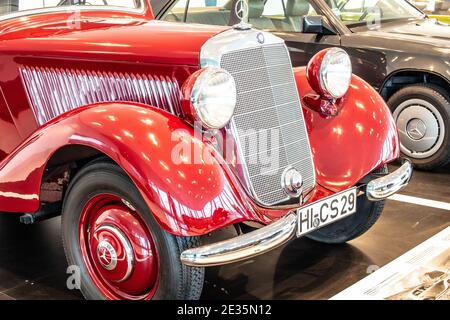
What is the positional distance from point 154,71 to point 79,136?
0.46 metres

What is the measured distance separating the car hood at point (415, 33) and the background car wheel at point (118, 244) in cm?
317

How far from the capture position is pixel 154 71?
2740 millimetres

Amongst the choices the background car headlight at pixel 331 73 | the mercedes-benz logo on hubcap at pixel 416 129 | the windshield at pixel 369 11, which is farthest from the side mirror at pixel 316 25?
the background car headlight at pixel 331 73

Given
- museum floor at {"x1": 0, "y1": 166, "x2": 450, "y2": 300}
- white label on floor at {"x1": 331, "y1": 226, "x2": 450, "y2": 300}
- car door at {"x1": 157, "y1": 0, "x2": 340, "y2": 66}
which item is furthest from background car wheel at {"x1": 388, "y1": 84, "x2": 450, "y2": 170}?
white label on floor at {"x1": 331, "y1": 226, "x2": 450, "y2": 300}

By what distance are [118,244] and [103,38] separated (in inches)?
39.4

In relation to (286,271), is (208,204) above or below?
above

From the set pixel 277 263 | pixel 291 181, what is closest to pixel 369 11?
pixel 277 263

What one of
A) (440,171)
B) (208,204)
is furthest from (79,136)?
(440,171)

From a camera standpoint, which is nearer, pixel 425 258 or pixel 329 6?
pixel 425 258

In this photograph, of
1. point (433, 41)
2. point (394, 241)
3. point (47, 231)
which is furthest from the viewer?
point (433, 41)

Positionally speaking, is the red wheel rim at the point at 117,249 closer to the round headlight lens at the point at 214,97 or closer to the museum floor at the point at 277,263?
the museum floor at the point at 277,263

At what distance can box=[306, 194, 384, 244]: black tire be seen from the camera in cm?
326
